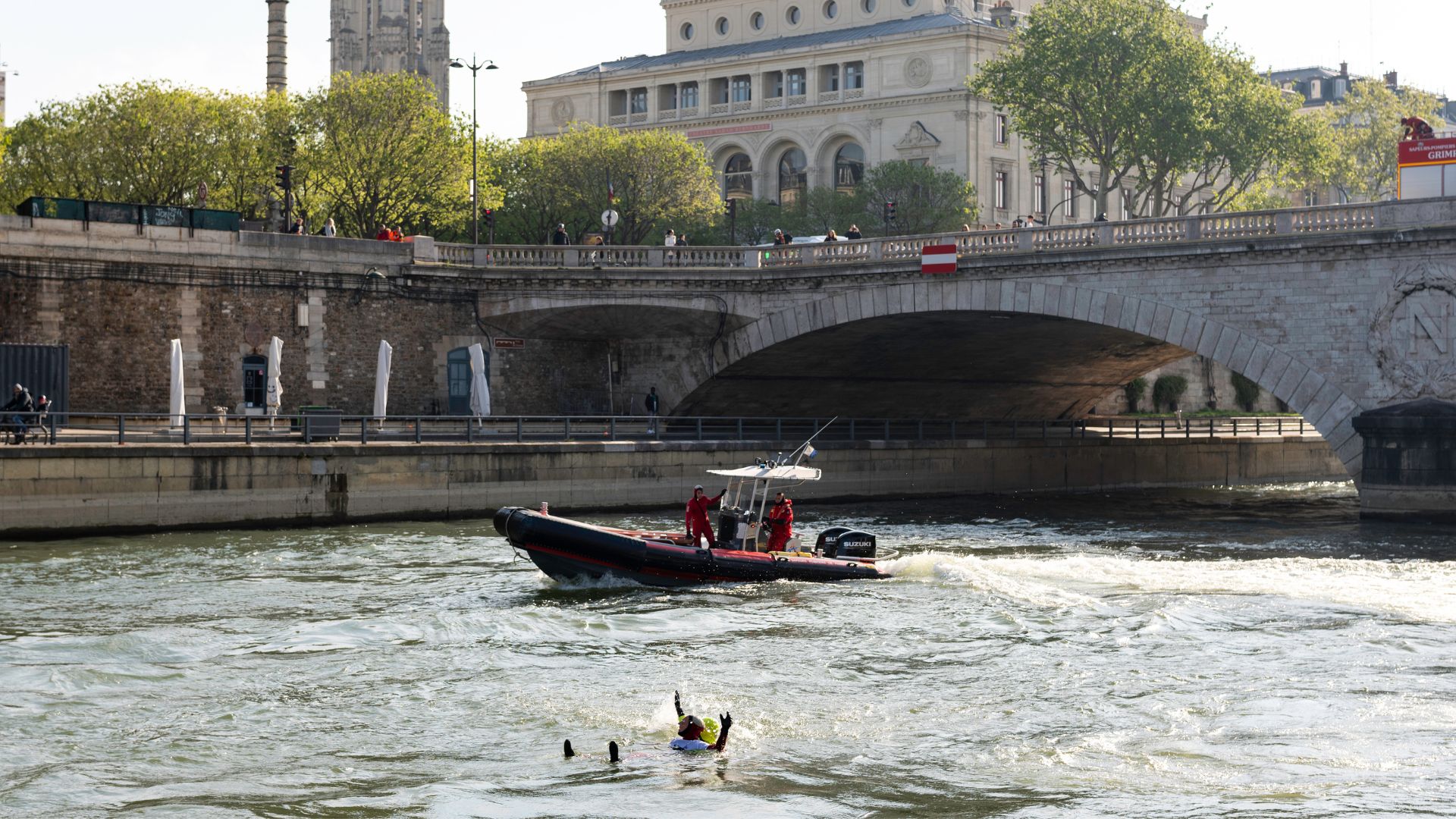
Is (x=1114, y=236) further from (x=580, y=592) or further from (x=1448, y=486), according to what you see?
(x=580, y=592)

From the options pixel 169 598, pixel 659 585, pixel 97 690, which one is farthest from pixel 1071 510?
pixel 97 690

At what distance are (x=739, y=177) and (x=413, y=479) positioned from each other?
69.9 m

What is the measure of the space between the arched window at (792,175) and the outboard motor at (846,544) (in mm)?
74381

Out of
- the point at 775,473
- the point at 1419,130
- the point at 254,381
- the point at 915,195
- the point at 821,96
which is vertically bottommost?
the point at 775,473

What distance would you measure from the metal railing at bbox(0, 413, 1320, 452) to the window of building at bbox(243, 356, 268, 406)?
8.24ft

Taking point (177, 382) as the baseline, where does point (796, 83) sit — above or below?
above

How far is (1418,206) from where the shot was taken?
43.5 m

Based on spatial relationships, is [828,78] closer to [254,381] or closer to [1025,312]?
[1025,312]

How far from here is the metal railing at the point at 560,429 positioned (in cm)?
4150

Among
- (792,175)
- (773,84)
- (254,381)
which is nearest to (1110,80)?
(792,175)

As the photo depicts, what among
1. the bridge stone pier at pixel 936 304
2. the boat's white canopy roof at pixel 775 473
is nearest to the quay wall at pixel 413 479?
the bridge stone pier at pixel 936 304

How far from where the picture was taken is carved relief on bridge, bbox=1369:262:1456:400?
43.3 m

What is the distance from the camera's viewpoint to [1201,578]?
34.5 meters

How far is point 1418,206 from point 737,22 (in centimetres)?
8167
